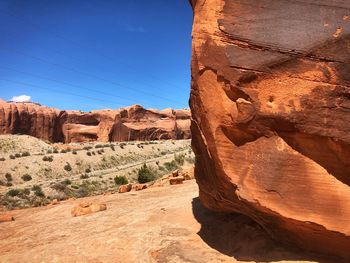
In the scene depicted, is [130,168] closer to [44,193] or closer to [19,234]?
[44,193]

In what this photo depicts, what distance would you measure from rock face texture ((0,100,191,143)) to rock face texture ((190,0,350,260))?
57.1 meters

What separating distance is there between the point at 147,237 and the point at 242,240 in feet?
6.50

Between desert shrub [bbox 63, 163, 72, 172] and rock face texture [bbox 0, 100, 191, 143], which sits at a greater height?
rock face texture [bbox 0, 100, 191, 143]

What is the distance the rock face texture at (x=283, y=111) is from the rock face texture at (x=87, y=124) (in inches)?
2247

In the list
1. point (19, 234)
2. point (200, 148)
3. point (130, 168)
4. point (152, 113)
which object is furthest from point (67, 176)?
point (152, 113)

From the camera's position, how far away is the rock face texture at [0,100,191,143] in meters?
59.2

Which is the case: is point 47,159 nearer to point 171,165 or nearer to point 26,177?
point 26,177

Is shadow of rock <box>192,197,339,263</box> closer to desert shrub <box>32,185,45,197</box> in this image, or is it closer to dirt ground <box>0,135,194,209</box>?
dirt ground <box>0,135,194,209</box>

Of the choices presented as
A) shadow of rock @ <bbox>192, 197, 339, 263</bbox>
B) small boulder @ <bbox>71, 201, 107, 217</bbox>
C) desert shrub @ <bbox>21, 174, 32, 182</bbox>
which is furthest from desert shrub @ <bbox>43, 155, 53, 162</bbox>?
shadow of rock @ <bbox>192, 197, 339, 263</bbox>

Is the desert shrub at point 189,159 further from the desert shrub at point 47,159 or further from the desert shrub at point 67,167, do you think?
the desert shrub at point 47,159

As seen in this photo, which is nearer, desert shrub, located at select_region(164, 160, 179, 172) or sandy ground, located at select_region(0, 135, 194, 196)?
sandy ground, located at select_region(0, 135, 194, 196)

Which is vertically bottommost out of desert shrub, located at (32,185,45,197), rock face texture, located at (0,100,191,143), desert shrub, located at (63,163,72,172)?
desert shrub, located at (32,185,45,197)

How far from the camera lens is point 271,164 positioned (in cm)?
554

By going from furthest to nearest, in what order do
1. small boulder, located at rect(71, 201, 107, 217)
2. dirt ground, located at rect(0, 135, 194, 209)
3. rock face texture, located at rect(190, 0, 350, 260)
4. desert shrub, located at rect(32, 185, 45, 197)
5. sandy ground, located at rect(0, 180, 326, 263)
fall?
dirt ground, located at rect(0, 135, 194, 209) < desert shrub, located at rect(32, 185, 45, 197) < small boulder, located at rect(71, 201, 107, 217) < sandy ground, located at rect(0, 180, 326, 263) < rock face texture, located at rect(190, 0, 350, 260)
